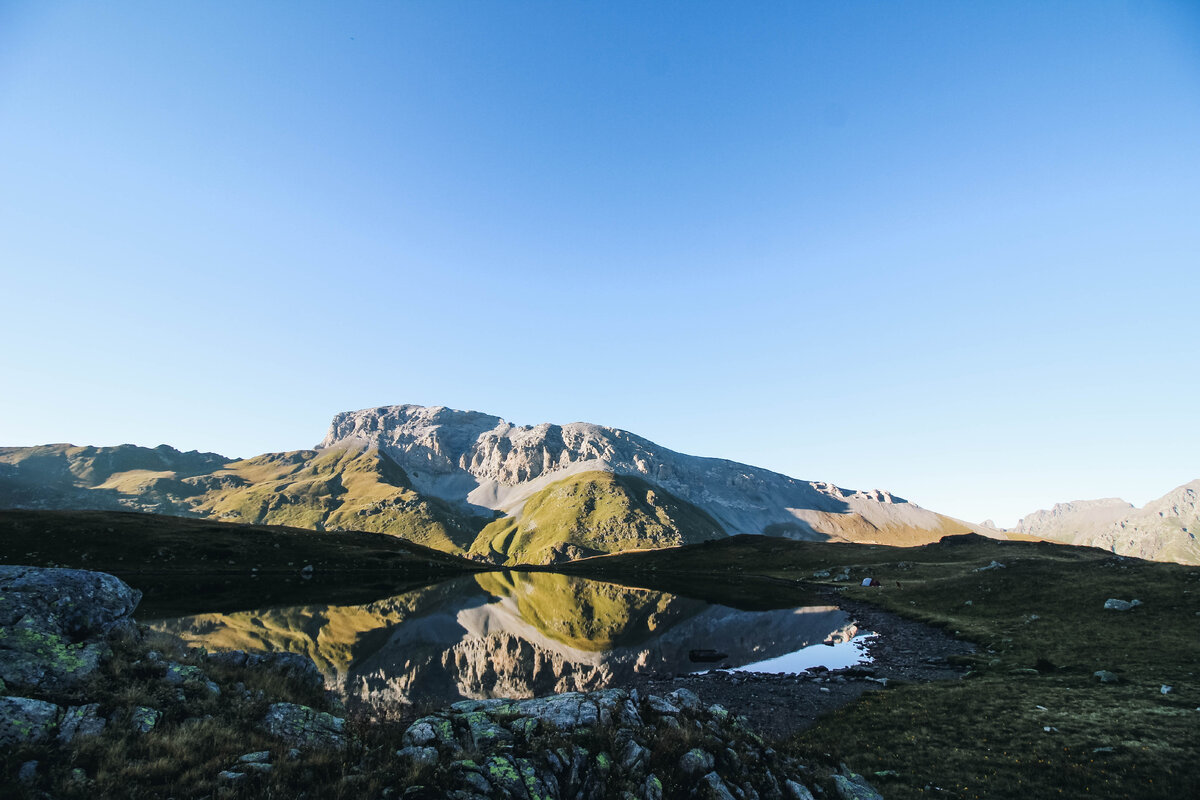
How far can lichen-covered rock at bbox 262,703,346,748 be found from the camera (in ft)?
40.2

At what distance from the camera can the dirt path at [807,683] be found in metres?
28.1

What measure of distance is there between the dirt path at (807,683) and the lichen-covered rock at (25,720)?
92.7ft

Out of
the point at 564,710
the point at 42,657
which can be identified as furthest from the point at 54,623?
the point at 564,710

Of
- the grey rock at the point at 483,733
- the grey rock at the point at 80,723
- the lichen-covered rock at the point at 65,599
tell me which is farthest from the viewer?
the lichen-covered rock at the point at 65,599

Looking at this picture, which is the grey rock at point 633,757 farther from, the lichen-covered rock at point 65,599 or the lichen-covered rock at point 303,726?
the lichen-covered rock at point 65,599

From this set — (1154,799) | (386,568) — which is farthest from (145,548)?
(1154,799)

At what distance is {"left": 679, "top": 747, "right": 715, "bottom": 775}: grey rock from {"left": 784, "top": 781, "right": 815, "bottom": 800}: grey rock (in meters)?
2.86

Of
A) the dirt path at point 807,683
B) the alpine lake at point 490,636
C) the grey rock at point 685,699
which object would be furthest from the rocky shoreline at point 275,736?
the dirt path at point 807,683

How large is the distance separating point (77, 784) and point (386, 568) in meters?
115

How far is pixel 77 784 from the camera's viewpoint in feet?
29.5

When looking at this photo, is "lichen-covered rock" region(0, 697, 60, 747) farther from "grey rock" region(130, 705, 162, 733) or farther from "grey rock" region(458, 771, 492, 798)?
"grey rock" region(458, 771, 492, 798)

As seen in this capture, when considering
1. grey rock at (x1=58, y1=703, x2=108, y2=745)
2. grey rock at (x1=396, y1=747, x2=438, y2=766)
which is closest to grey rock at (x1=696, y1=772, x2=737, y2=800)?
grey rock at (x1=396, y1=747, x2=438, y2=766)

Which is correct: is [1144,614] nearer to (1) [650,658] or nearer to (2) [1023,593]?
(2) [1023,593]

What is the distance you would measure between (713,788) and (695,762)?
845mm
